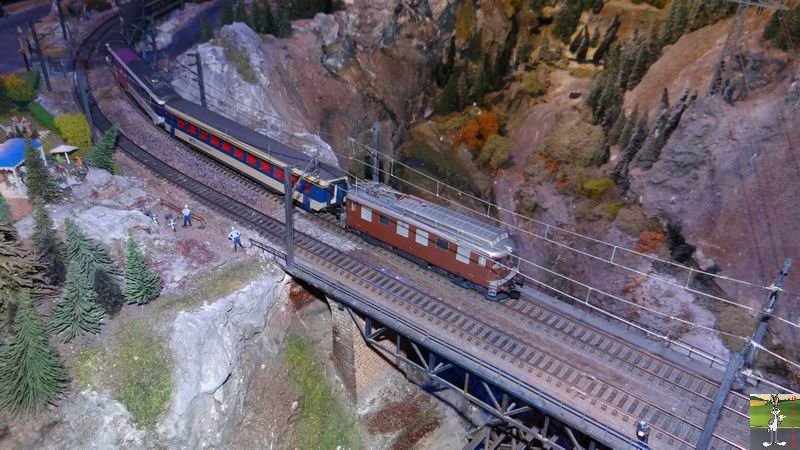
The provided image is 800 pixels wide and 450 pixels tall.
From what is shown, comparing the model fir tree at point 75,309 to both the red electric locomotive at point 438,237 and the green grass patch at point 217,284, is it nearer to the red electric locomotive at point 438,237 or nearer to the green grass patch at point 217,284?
the green grass patch at point 217,284

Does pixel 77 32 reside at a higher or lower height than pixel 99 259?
higher

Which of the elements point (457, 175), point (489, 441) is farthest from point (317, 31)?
point (489, 441)

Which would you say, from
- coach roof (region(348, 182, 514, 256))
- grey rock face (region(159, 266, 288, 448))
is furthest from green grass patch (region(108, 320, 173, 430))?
coach roof (region(348, 182, 514, 256))

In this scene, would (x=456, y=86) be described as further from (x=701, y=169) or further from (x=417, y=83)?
(x=701, y=169)

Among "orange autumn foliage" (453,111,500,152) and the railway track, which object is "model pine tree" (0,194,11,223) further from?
"orange autumn foliage" (453,111,500,152)

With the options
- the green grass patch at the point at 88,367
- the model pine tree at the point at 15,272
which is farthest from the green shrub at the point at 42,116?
the green grass patch at the point at 88,367
